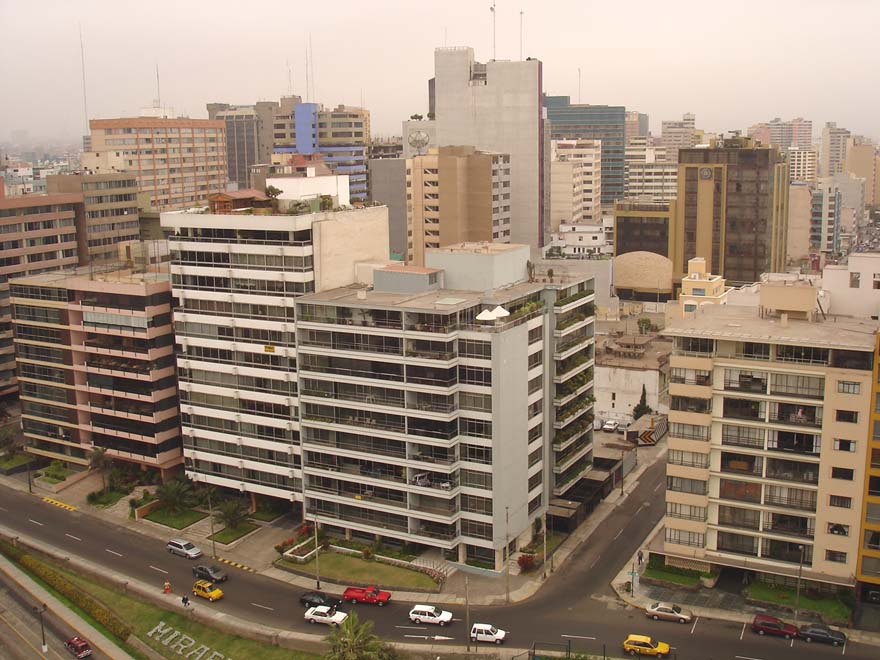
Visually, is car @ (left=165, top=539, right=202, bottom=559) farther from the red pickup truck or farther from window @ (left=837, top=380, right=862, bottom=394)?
window @ (left=837, top=380, right=862, bottom=394)

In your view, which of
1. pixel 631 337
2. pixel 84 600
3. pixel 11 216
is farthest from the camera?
pixel 631 337

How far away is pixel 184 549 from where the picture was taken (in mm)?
87188

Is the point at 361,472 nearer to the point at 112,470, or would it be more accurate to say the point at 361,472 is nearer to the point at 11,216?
the point at 112,470

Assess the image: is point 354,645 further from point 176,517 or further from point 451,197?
point 451,197

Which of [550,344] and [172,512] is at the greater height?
[550,344]

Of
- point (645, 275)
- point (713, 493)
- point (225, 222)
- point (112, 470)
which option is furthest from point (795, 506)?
point (645, 275)

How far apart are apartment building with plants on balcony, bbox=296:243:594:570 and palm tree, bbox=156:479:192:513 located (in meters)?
14.7

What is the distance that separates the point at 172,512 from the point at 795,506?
2307 inches

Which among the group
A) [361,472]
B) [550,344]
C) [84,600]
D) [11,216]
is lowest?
[84,600]

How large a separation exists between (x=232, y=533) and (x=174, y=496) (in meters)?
7.98

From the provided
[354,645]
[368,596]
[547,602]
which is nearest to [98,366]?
[368,596]

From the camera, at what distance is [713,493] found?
76.6 m

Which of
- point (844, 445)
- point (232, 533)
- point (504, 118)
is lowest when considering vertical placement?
point (232, 533)

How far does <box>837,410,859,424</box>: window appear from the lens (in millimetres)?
70875
